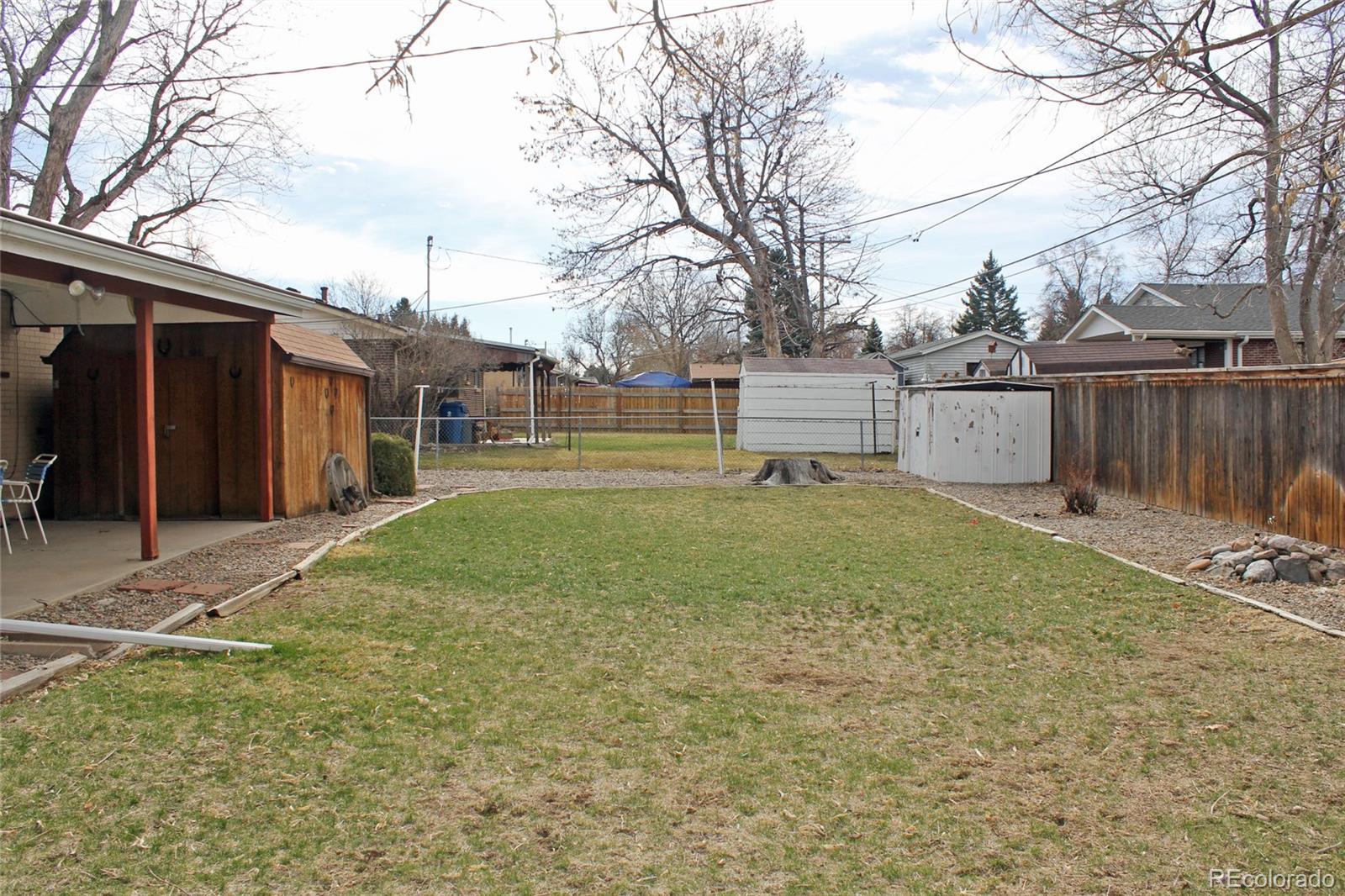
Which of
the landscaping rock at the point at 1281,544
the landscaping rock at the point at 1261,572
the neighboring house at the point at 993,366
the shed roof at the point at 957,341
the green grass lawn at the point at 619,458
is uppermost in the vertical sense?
the shed roof at the point at 957,341

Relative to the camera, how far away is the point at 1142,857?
9.73 feet

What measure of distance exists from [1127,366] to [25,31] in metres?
24.0

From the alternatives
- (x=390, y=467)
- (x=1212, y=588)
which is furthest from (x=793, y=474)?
(x=1212, y=588)

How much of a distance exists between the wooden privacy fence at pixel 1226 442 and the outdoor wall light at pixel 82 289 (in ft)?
33.7

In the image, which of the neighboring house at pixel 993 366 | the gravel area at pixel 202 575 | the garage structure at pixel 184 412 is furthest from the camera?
the neighboring house at pixel 993 366

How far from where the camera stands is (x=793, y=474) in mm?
15336

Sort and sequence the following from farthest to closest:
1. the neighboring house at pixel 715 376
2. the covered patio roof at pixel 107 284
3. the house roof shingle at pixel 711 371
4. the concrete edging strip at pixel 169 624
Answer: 1. the house roof shingle at pixel 711 371
2. the neighboring house at pixel 715 376
3. the covered patio roof at pixel 107 284
4. the concrete edging strip at pixel 169 624

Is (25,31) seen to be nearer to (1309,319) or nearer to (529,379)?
(529,379)

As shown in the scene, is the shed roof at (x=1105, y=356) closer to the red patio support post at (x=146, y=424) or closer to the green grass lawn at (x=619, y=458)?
the green grass lawn at (x=619, y=458)

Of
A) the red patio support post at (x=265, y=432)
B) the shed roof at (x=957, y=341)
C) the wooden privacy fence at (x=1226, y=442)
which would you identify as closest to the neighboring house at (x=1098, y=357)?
the shed roof at (x=957, y=341)

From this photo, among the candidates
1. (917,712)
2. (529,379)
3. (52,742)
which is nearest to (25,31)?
(529,379)

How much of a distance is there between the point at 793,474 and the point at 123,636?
1176 centimetres

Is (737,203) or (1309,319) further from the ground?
(737,203)

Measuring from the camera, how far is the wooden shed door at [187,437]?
32.6ft
